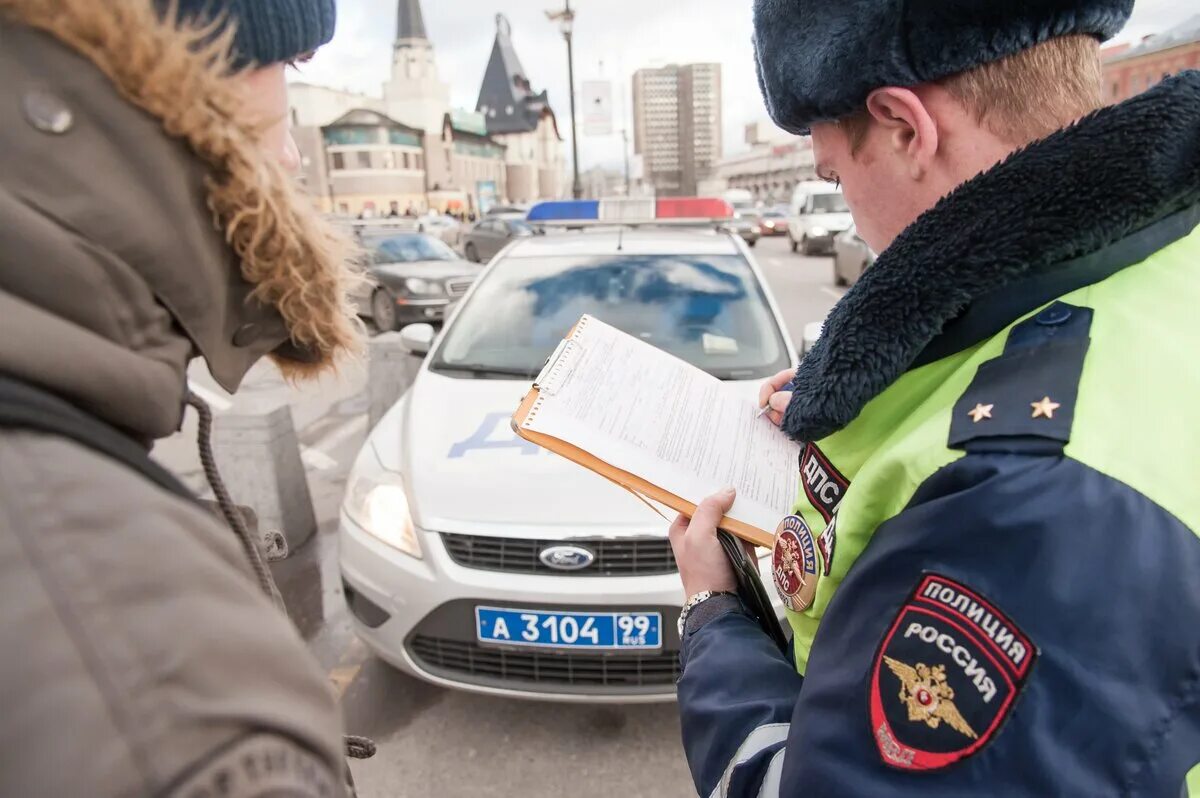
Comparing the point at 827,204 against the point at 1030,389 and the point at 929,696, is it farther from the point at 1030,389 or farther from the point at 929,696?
the point at 929,696

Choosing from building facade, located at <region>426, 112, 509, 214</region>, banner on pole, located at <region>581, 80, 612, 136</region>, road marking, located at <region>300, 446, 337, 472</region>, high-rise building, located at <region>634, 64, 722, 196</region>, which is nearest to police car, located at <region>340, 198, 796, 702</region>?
road marking, located at <region>300, 446, 337, 472</region>

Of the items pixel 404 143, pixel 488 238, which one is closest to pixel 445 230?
pixel 488 238

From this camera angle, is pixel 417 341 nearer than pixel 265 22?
No

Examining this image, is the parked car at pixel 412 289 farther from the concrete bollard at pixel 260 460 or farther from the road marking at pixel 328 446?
the concrete bollard at pixel 260 460

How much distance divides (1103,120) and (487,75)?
292ft

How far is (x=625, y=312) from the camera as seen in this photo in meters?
3.46

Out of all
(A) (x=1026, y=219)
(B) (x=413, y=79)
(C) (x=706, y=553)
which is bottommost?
(C) (x=706, y=553)

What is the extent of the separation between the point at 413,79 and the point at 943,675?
80.3 meters

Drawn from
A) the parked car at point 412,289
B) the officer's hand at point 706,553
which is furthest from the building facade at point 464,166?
the officer's hand at point 706,553

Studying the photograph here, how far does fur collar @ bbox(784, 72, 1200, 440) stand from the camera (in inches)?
28.6

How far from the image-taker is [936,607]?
69 cm

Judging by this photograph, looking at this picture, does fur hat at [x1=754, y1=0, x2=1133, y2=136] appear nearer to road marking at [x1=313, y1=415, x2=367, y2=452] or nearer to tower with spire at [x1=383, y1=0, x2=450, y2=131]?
road marking at [x1=313, y1=415, x2=367, y2=452]

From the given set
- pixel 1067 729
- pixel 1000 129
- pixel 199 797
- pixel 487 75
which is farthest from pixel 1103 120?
pixel 487 75

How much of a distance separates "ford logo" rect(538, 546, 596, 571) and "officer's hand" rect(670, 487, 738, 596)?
1.03m
